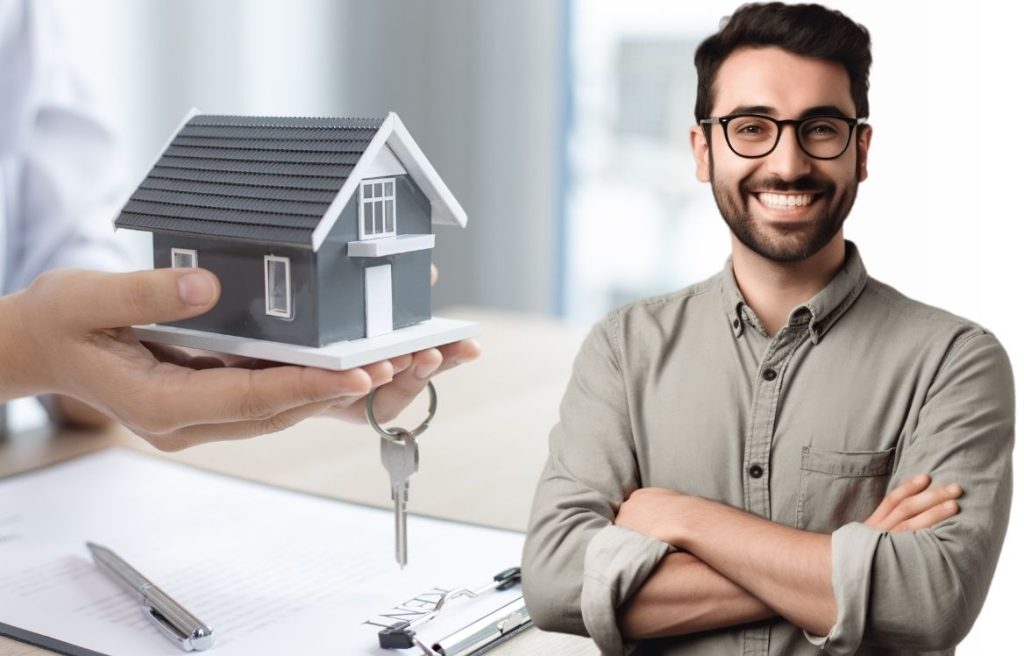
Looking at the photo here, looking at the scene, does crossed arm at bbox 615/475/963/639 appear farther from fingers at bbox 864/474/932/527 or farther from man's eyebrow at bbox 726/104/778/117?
man's eyebrow at bbox 726/104/778/117

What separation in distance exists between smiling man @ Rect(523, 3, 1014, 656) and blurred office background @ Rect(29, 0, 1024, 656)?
2.74 metres

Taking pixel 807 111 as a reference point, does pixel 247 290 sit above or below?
below

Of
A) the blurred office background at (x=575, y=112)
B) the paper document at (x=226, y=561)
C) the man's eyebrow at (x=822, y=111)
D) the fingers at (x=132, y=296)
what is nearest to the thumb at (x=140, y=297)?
the fingers at (x=132, y=296)

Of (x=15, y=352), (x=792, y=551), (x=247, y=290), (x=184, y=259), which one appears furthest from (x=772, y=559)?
(x=15, y=352)

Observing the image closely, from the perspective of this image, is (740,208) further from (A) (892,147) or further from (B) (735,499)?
(A) (892,147)

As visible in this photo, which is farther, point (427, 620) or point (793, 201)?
point (427, 620)

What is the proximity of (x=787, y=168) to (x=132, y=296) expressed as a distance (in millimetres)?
649

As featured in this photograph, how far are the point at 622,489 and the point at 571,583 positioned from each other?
0.39ft

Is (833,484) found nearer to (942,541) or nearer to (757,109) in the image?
(942,541)

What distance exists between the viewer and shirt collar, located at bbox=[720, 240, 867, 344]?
1176mm

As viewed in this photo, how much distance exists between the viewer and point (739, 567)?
1.09 meters

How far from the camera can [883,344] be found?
3.84 ft

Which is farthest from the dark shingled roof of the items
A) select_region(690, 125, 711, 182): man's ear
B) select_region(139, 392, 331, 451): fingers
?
select_region(690, 125, 711, 182): man's ear

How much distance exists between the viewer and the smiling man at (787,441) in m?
1.07
